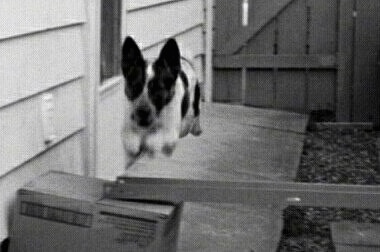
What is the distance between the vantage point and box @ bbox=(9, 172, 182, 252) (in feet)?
12.0

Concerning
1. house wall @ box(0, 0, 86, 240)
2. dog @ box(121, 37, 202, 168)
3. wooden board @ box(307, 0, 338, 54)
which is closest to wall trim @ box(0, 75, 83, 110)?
house wall @ box(0, 0, 86, 240)

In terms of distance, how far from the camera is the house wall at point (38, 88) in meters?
3.75

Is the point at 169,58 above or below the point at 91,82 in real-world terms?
above

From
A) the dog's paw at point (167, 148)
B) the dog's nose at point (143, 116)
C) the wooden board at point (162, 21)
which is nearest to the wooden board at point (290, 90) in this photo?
the wooden board at point (162, 21)

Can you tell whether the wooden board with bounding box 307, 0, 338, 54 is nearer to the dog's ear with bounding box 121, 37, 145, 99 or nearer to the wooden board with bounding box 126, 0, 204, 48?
the wooden board with bounding box 126, 0, 204, 48

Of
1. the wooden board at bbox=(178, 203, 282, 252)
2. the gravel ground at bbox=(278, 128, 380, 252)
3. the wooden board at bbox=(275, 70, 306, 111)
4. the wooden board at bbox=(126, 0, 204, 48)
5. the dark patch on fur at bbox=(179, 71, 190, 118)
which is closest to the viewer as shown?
the dark patch on fur at bbox=(179, 71, 190, 118)

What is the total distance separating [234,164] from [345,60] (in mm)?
3164

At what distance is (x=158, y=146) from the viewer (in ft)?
12.4

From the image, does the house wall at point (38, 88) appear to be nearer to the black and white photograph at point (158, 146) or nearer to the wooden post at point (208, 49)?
the black and white photograph at point (158, 146)

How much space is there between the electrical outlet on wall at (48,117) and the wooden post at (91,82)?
59 centimetres

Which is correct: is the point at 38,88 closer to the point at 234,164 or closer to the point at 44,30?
the point at 44,30

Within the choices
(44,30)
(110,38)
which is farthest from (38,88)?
(110,38)

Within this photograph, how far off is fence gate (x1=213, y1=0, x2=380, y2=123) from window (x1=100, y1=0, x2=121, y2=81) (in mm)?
3778

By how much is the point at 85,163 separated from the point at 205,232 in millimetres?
745
